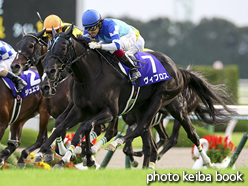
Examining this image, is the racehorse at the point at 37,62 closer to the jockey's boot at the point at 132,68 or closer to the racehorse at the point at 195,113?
the jockey's boot at the point at 132,68

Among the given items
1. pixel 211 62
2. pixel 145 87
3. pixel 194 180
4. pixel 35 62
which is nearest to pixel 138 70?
pixel 145 87

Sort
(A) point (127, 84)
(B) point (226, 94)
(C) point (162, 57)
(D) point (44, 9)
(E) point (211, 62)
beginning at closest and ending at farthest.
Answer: (A) point (127, 84)
(C) point (162, 57)
(B) point (226, 94)
(D) point (44, 9)
(E) point (211, 62)

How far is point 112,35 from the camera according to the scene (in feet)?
14.7

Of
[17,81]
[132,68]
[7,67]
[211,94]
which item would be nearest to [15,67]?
[17,81]

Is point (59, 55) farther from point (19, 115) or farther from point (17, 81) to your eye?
point (19, 115)

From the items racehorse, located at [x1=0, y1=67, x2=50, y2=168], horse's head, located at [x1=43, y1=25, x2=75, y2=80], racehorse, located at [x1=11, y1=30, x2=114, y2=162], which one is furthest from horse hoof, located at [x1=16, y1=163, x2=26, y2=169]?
horse's head, located at [x1=43, y1=25, x2=75, y2=80]

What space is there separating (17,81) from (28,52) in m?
0.56

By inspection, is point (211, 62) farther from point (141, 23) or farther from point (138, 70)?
point (138, 70)

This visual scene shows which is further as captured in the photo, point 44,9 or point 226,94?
point 44,9

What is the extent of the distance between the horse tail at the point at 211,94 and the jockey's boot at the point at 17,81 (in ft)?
6.84

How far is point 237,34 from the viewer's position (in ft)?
152

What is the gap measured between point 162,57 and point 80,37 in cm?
128

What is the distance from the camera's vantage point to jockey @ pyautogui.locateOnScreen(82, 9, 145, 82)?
4.39 meters

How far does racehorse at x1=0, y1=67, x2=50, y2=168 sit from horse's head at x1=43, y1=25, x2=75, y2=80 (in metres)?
1.46
